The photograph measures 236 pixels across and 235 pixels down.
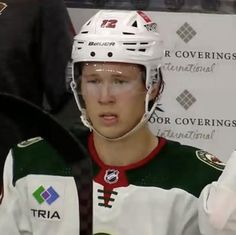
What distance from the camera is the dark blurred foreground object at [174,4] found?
1.86m

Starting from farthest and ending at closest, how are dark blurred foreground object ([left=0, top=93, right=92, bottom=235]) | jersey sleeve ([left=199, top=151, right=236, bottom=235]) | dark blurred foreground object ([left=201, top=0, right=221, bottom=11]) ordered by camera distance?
dark blurred foreground object ([left=201, top=0, right=221, bottom=11])
jersey sleeve ([left=199, top=151, right=236, bottom=235])
dark blurred foreground object ([left=0, top=93, right=92, bottom=235])

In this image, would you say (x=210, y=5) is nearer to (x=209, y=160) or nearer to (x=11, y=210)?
(x=209, y=160)

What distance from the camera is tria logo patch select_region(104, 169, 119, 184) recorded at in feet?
4.23

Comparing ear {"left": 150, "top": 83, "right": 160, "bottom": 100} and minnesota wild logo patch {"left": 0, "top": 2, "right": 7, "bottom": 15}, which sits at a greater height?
minnesota wild logo patch {"left": 0, "top": 2, "right": 7, "bottom": 15}

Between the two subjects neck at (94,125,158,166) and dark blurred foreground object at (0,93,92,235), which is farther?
neck at (94,125,158,166)

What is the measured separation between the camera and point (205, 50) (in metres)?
1.87

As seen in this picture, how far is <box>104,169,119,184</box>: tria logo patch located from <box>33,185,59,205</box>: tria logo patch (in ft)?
0.33

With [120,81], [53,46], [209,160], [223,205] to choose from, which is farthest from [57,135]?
[53,46]

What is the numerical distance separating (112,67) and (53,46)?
1.21 ft

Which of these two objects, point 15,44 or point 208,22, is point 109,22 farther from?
point 208,22

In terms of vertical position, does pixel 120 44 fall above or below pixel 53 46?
above

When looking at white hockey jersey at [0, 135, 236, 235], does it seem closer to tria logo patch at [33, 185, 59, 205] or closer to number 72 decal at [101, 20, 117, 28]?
tria logo patch at [33, 185, 59, 205]

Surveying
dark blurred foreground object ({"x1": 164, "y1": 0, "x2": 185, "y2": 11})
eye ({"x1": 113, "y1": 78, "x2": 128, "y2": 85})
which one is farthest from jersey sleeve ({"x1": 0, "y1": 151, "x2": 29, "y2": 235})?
dark blurred foreground object ({"x1": 164, "y1": 0, "x2": 185, "y2": 11})

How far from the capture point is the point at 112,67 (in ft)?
4.12
